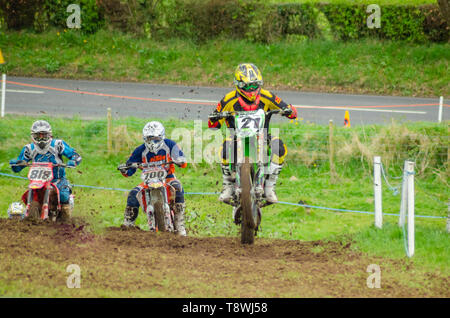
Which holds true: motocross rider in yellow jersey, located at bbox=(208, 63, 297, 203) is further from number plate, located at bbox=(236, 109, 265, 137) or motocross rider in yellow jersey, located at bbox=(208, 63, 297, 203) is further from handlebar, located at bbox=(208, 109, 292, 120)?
number plate, located at bbox=(236, 109, 265, 137)

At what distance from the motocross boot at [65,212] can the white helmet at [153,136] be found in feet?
6.62

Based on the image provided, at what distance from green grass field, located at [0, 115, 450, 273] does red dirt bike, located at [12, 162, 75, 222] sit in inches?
38.0

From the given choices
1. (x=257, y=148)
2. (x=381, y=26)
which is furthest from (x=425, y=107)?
(x=257, y=148)

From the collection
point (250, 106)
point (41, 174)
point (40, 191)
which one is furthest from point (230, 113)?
point (40, 191)

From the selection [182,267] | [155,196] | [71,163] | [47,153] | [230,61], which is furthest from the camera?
[230,61]

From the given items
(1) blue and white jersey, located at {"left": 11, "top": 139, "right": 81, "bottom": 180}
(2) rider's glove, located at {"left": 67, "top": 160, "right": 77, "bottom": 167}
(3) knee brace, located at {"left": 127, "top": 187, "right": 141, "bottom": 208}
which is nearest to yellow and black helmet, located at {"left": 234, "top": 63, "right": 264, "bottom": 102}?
(3) knee brace, located at {"left": 127, "top": 187, "right": 141, "bottom": 208}

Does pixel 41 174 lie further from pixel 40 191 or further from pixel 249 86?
pixel 249 86

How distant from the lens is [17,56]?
2553 cm

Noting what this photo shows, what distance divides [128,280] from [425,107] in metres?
16.3

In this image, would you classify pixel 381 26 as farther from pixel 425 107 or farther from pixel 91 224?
pixel 91 224

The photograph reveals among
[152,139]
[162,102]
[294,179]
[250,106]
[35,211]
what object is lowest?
[35,211]

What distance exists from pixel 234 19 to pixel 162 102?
22.4 feet

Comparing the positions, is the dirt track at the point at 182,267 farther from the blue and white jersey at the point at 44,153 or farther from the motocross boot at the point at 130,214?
the blue and white jersey at the point at 44,153

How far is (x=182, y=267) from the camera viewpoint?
830 cm
